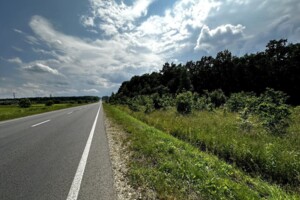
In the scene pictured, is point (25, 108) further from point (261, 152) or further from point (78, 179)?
point (261, 152)

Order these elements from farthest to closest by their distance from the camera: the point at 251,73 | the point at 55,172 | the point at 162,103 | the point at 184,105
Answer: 1. the point at 251,73
2. the point at 162,103
3. the point at 184,105
4. the point at 55,172

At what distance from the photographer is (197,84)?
79.3m

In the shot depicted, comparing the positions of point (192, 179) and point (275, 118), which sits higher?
point (275, 118)

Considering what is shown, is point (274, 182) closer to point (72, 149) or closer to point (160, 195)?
point (160, 195)

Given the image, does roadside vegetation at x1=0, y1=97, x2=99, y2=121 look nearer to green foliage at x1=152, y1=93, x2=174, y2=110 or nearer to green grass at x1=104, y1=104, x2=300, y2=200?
green foliage at x1=152, y1=93, x2=174, y2=110

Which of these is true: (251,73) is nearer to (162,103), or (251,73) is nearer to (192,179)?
(162,103)

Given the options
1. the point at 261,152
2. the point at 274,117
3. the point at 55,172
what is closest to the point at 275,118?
the point at 274,117

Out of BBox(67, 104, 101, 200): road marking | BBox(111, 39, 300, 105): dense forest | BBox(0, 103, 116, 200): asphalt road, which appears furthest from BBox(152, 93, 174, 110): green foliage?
BBox(67, 104, 101, 200): road marking

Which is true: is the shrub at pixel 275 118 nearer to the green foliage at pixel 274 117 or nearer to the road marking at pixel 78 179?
the green foliage at pixel 274 117

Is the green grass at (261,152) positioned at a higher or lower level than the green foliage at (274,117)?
lower

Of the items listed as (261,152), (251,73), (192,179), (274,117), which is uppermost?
(251,73)

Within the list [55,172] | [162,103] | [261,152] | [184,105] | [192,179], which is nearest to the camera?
[192,179]

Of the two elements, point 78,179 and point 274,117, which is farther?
point 274,117

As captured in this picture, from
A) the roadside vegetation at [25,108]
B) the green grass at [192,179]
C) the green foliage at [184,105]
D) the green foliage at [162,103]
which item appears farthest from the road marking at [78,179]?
the green foliage at [162,103]
